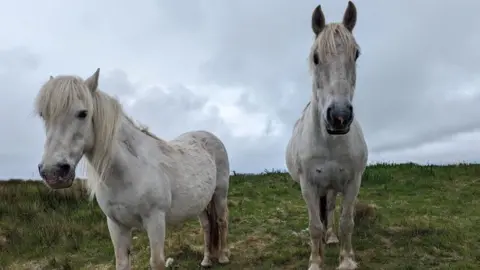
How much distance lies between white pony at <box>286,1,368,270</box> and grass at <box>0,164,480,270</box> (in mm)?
890

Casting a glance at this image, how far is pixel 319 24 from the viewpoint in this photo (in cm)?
505

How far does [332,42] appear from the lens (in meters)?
4.58

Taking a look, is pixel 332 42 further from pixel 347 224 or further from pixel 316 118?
pixel 347 224

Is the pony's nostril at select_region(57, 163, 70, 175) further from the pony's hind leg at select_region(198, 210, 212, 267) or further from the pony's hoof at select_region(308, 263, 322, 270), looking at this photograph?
the pony's hind leg at select_region(198, 210, 212, 267)

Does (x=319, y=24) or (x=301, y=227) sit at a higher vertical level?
(x=319, y=24)

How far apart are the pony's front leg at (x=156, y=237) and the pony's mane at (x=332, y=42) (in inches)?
86.2

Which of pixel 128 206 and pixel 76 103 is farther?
pixel 128 206

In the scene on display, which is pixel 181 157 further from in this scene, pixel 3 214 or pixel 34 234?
pixel 3 214

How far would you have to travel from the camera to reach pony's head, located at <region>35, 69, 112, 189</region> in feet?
12.2

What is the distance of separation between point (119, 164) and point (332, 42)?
2316 mm

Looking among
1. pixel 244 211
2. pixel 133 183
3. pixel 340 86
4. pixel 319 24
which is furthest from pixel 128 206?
pixel 244 211

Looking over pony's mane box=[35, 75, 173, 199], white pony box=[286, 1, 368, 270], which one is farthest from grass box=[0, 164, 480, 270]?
pony's mane box=[35, 75, 173, 199]

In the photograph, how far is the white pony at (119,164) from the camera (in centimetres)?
385

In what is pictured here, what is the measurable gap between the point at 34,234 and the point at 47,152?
5588 mm
